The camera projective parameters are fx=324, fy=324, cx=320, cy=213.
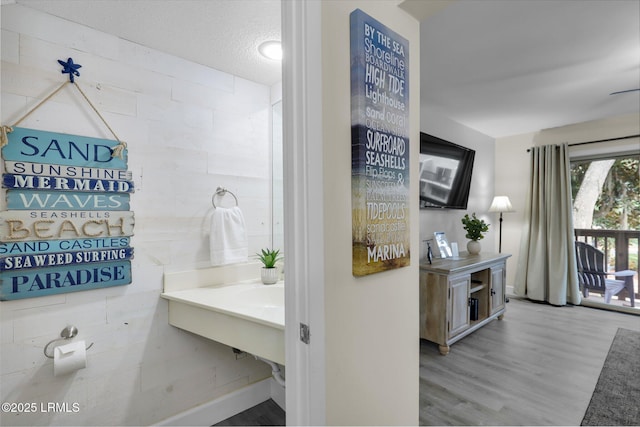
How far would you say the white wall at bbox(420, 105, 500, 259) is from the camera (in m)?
3.48

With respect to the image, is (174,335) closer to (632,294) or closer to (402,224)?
(402,224)

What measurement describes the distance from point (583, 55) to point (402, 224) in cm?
227

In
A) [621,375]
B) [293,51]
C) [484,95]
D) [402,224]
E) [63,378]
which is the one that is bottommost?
[621,375]

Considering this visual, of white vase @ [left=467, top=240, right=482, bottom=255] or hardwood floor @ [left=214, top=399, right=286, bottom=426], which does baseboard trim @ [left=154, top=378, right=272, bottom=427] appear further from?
white vase @ [left=467, top=240, right=482, bottom=255]

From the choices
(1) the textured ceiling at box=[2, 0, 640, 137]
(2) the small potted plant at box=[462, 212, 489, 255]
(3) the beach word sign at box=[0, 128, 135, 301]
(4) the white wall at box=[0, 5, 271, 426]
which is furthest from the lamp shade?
(3) the beach word sign at box=[0, 128, 135, 301]

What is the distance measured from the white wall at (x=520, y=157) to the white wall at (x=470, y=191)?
138 mm

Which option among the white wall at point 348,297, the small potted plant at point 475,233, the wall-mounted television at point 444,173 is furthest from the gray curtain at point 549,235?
the white wall at point 348,297

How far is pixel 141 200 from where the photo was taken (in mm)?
1709

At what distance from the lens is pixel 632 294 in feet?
12.6

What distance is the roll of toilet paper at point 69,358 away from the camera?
1.37 meters

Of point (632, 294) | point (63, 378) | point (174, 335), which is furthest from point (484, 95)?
point (63, 378)

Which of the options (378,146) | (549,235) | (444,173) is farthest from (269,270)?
(549,235)

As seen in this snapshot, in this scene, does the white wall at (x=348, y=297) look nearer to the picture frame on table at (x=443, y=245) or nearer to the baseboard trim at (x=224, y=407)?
the baseboard trim at (x=224, y=407)

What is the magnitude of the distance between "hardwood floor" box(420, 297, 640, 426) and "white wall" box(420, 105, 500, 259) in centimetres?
102
